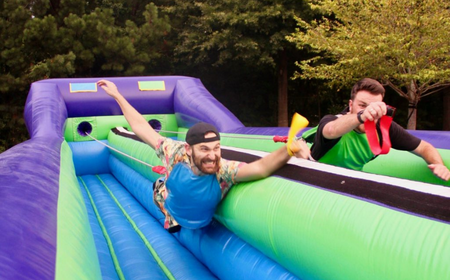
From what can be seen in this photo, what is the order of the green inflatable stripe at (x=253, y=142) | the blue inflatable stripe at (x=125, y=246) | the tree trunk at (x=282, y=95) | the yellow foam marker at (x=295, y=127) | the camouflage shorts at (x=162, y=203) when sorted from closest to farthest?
the yellow foam marker at (x=295, y=127), the blue inflatable stripe at (x=125, y=246), the camouflage shorts at (x=162, y=203), the green inflatable stripe at (x=253, y=142), the tree trunk at (x=282, y=95)

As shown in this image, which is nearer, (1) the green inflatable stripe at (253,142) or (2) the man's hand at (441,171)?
(2) the man's hand at (441,171)

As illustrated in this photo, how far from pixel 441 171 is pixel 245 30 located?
8029 millimetres

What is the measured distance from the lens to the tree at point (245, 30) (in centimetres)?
875

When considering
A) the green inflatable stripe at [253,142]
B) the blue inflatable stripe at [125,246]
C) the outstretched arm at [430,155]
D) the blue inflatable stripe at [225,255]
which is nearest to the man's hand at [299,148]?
the blue inflatable stripe at [225,255]

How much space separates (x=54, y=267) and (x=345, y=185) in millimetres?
796

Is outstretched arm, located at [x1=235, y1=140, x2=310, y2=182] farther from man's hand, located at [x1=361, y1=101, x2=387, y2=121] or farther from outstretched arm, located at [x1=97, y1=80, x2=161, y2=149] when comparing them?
outstretched arm, located at [x1=97, y1=80, x2=161, y2=149]

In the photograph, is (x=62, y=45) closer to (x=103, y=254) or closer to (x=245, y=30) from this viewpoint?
(x=245, y=30)

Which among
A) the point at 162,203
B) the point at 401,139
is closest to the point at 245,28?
the point at 162,203

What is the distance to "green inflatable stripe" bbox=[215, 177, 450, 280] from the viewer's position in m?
0.84

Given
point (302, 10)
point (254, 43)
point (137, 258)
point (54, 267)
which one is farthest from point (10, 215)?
point (302, 10)

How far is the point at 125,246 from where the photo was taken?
2.18 m

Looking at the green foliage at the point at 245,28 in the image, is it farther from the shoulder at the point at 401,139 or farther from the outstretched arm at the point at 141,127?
the shoulder at the point at 401,139

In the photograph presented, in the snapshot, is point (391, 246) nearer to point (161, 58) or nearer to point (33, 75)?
point (33, 75)

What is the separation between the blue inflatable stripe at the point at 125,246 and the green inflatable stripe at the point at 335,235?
1.88ft
